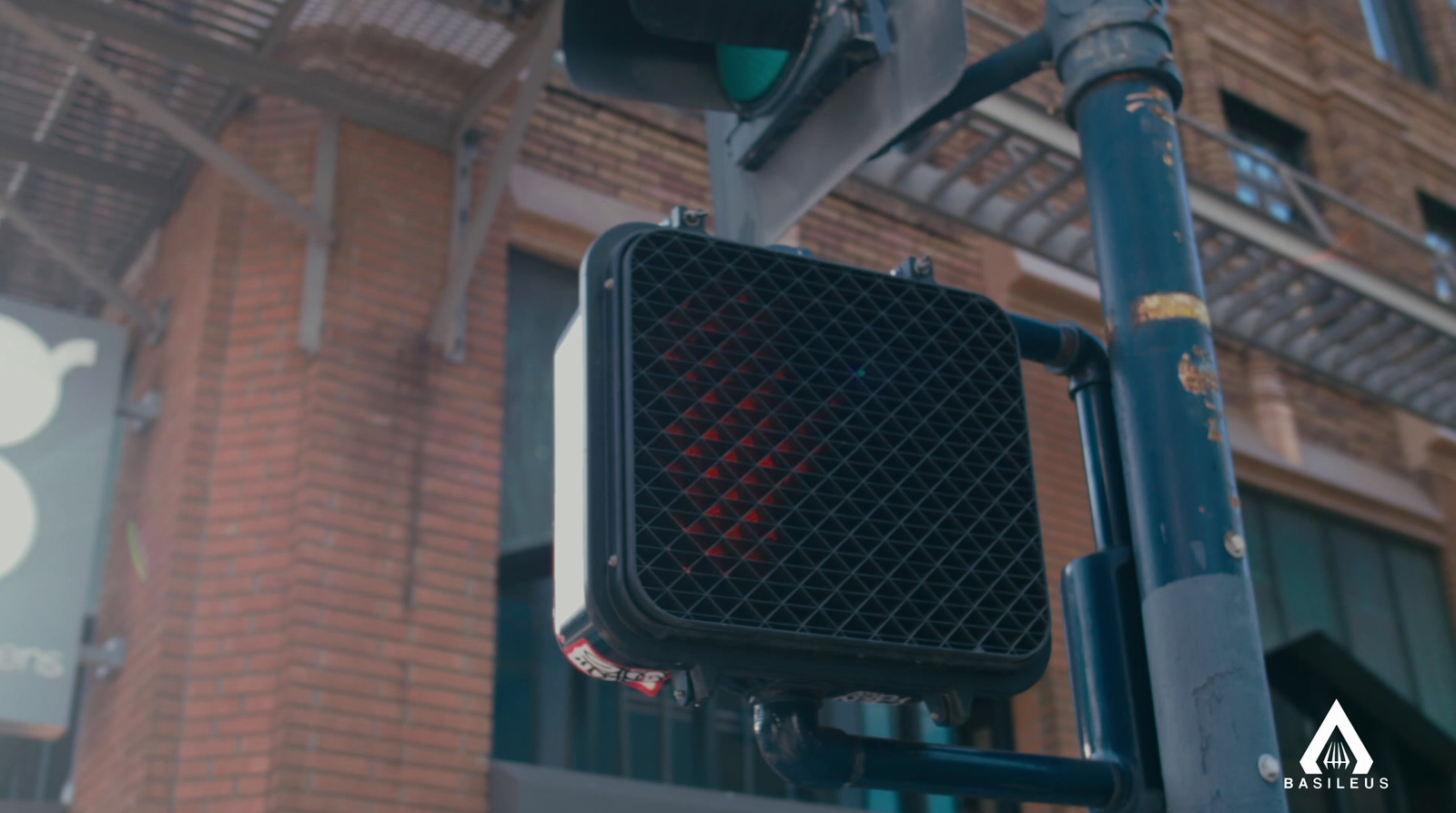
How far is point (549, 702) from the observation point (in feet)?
24.0

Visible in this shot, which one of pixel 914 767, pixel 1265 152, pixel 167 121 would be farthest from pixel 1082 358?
pixel 1265 152

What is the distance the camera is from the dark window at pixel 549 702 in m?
7.26

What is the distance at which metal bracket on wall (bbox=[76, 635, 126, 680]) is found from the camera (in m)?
6.96

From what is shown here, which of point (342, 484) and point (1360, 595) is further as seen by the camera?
point (1360, 595)

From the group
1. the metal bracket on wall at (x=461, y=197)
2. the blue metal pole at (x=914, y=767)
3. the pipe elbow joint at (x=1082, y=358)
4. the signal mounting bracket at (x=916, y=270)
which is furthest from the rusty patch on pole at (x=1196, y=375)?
the metal bracket on wall at (x=461, y=197)

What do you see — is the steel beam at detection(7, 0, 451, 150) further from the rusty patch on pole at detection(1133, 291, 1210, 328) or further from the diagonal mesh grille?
the rusty patch on pole at detection(1133, 291, 1210, 328)

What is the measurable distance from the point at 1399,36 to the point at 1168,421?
16719 millimetres

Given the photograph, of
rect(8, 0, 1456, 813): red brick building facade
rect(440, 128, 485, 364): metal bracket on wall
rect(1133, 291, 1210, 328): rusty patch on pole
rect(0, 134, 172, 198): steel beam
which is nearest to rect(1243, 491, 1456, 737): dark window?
rect(8, 0, 1456, 813): red brick building facade

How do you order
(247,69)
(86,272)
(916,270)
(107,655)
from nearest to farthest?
1. (916,270)
2. (107,655)
3. (247,69)
4. (86,272)

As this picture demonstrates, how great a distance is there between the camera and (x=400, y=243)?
7645 mm

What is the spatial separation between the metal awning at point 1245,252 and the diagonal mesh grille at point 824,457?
270 inches

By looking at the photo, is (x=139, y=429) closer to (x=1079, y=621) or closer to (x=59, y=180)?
(x=59, y=180)

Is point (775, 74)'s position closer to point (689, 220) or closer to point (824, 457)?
point (689, 220)

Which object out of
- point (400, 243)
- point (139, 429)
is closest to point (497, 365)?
point (400, 243)
